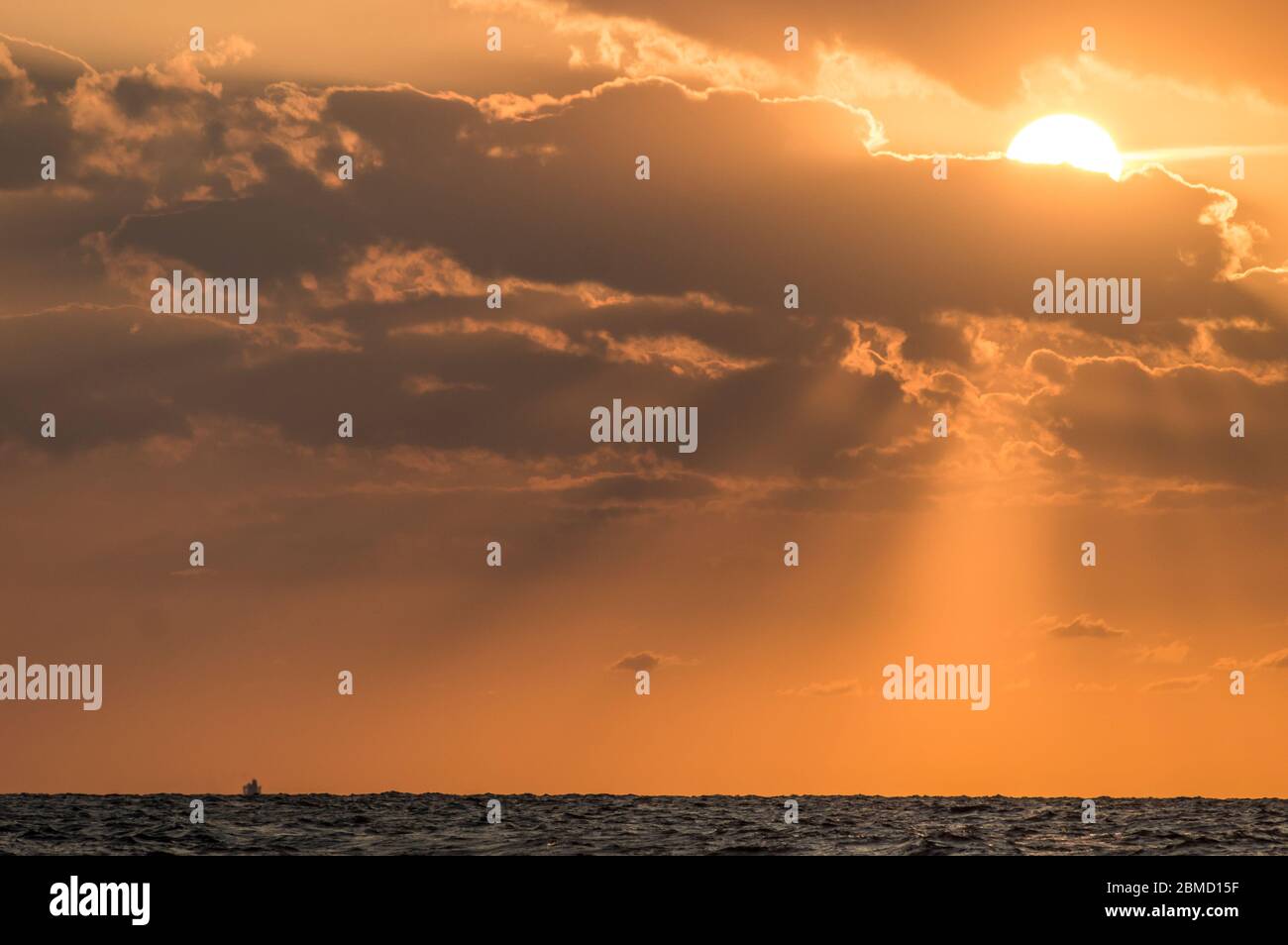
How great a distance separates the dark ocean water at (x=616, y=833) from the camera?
66.8 metres

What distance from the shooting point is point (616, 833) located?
80750 mm

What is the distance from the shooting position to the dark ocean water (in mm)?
66812
